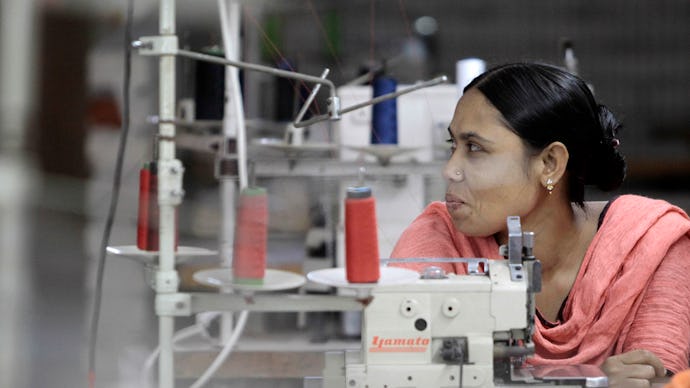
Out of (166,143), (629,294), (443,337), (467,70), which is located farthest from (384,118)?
(166,143)

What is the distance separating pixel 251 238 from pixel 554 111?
673 mm

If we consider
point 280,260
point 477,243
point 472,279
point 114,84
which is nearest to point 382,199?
point 280,260

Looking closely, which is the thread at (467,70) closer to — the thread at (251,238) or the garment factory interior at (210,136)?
the garment factory interior at (210,136)

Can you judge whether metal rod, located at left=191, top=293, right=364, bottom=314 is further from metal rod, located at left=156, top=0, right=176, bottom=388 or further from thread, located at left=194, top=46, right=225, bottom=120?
thread, located at left=194, top=46, right=225, bottom=120

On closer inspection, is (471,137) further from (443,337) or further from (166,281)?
(166,281)

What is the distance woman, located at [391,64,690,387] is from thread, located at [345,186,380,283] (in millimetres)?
418

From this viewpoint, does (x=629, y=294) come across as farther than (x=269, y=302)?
Yes

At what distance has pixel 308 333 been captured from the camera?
8.84ft

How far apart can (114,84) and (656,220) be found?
3092 millimetres

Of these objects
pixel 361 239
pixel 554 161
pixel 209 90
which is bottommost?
pixel 361 239

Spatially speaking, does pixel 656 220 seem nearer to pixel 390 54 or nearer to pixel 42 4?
pixel 390 54

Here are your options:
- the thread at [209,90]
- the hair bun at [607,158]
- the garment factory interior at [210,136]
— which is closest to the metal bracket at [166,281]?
the garment factory interior at [210,136]

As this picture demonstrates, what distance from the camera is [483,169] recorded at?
137 cm

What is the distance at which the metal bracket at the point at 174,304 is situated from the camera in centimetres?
98
